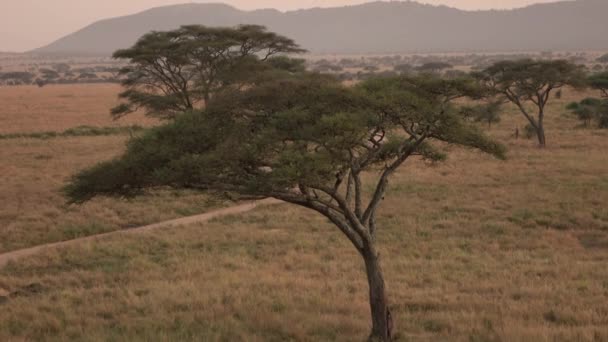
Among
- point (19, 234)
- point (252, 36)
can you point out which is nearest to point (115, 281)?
point (19, 234)

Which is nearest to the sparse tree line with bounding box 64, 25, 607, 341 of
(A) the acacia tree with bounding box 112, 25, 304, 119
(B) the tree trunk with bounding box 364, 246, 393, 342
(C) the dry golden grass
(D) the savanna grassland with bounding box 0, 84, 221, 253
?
(B) the tree trunk with bounding box 364, 246, 393, 342

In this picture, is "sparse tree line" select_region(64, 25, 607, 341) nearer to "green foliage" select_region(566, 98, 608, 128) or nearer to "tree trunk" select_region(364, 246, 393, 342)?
"tree trunk" select_region(364, 246, 393, 342)

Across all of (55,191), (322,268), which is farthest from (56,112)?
(322,268)

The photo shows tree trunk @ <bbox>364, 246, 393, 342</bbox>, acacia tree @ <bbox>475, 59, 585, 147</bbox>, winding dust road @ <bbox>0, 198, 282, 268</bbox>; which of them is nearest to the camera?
tree trunk @ <bbox>364, 246, 393, 342</bbox>

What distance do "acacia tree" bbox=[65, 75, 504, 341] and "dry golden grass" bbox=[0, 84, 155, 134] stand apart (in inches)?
1435

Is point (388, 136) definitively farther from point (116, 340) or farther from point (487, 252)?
point (487, 252)

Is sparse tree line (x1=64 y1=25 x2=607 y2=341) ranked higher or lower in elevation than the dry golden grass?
higher

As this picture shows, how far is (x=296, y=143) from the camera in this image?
911cm

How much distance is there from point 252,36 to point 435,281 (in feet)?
67.1

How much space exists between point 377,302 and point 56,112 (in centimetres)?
5080

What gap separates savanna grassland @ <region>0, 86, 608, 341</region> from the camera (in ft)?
35.8

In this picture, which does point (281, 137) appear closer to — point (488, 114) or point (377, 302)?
point (377, 302)

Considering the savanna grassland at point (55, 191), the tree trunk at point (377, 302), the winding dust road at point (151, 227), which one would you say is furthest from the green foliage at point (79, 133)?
the tree trunk at point (377, 302)

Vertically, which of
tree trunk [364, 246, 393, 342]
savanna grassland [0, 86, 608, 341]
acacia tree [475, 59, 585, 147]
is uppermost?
acacia tree [475, 59, 585, 147]
